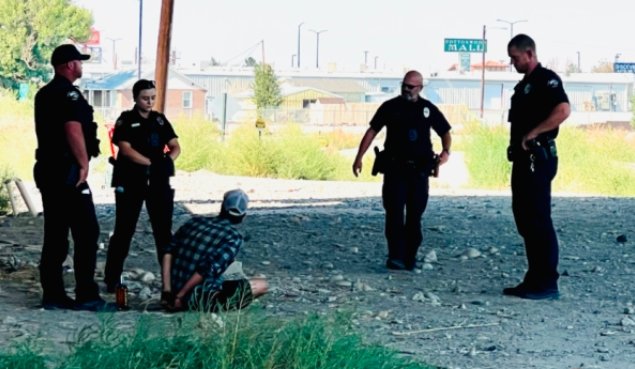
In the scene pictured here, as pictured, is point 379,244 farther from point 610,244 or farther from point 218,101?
point 218,101

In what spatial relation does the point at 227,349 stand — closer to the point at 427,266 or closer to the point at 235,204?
the point at 235,204

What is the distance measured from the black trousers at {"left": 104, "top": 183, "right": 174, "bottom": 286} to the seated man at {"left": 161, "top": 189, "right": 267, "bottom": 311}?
921 millimetres

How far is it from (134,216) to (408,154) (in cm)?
245

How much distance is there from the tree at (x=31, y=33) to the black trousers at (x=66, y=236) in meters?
60.6

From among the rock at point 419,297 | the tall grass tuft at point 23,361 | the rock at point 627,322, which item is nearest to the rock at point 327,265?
the rock at point 419,297

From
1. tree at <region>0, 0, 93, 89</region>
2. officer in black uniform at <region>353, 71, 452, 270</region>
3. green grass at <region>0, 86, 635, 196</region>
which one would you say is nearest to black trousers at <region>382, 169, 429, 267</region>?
officer in black uniform at <region>353, 71, 452, 270</region>

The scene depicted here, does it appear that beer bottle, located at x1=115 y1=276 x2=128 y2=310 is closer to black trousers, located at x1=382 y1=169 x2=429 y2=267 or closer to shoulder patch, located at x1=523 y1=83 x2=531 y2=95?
black trousers, located at x1=382 y1=169 x2=429 y2=267

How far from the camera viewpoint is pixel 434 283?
1052 cm

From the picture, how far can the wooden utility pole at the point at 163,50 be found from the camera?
17.7 m

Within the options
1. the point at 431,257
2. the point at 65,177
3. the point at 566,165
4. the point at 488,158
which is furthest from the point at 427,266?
the point at 566,165

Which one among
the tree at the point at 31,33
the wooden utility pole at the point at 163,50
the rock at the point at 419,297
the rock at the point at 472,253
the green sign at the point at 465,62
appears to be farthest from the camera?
the green sign at the point at 465,62

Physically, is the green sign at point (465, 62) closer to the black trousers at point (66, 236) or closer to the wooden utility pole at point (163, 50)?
the wooden utility pole at point (163, 50)

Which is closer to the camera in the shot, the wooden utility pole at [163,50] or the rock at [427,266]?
the rock at [427,266]

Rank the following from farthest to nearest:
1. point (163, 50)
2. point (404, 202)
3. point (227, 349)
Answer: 1. point (163, 50)
2. point (404, 202)
3. point (227, 349)
